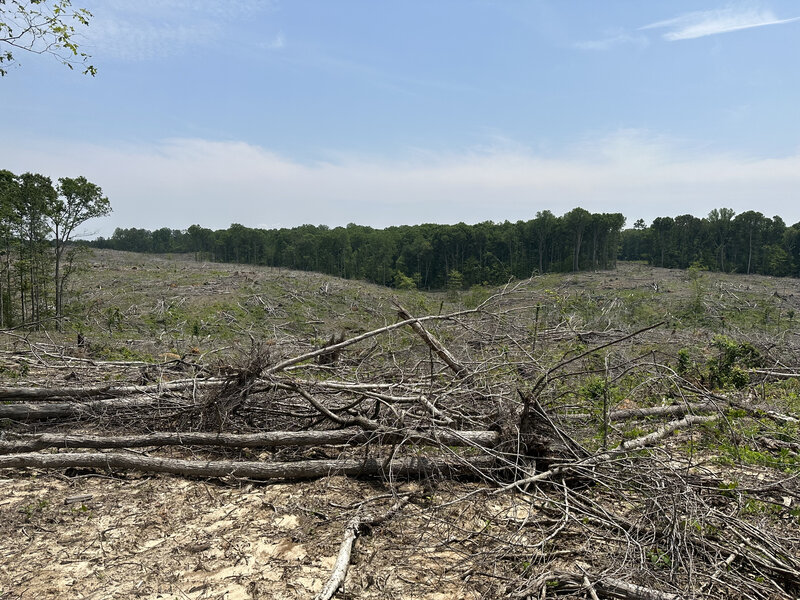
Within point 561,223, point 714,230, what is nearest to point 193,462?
point 561,223

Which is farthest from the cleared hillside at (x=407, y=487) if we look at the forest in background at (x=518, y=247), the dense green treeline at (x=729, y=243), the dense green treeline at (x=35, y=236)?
the dense green treeline at (x=729, y=243)

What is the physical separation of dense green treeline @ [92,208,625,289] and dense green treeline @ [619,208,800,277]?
600 cm

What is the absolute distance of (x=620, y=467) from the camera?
11.7 feet

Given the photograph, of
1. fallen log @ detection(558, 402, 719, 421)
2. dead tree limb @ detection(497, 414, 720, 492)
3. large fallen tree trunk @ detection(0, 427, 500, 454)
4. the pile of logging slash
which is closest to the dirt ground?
the pile of logging slash

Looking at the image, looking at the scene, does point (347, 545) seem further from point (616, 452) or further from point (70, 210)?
point (70, 210)

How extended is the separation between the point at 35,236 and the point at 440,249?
41815 millimetres

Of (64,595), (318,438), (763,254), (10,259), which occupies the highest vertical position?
(763,254)

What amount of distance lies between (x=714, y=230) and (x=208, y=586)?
2300 inches

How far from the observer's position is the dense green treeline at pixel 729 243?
4581cm

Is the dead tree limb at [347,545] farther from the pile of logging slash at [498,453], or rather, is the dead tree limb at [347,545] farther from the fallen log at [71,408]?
the fallen log at [71,408]

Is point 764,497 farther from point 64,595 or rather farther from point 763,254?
point 763,254

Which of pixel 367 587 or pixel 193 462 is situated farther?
pixel 193 462

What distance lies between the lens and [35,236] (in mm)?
18797

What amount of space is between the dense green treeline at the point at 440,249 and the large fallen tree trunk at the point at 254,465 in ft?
126
